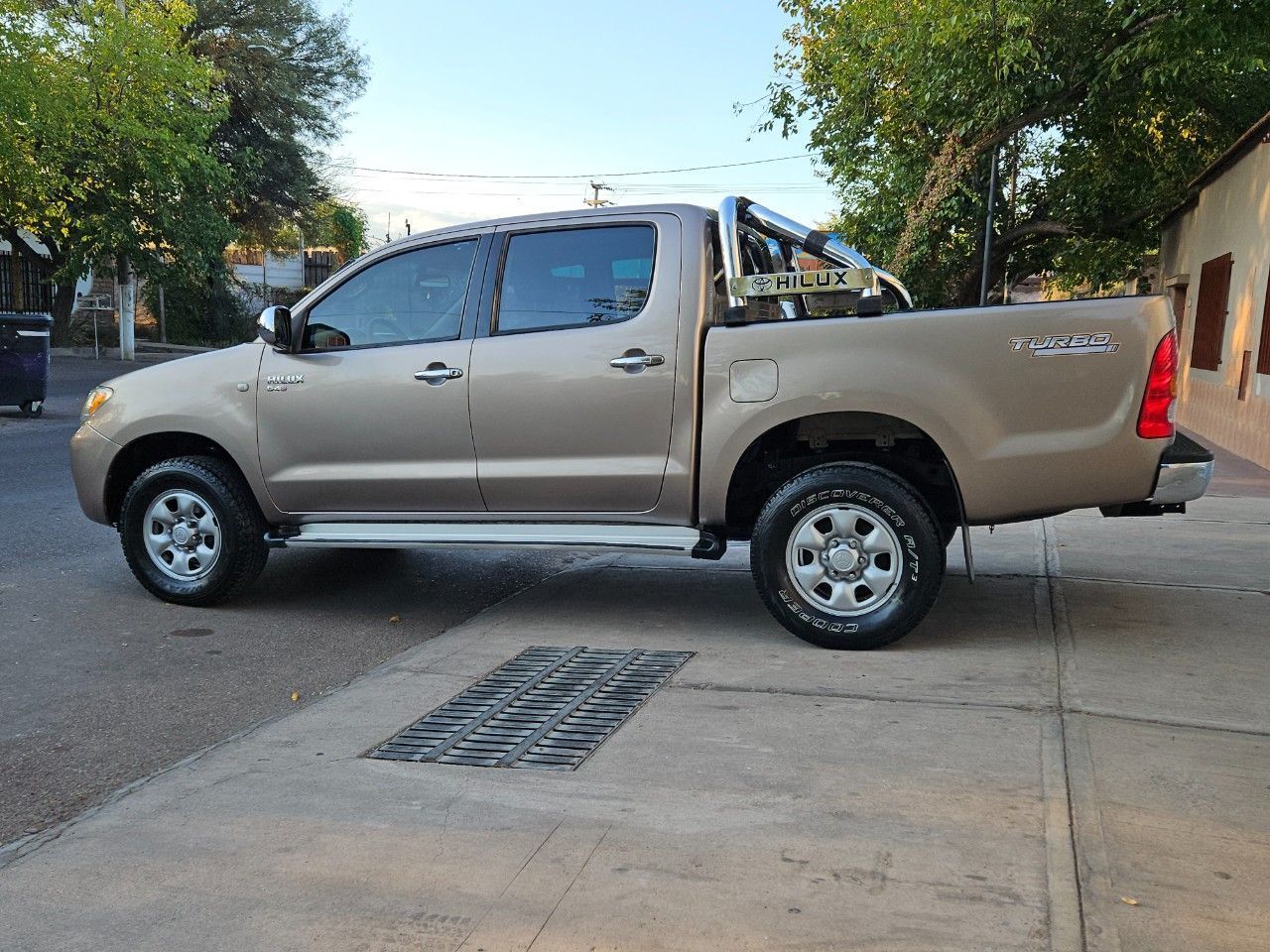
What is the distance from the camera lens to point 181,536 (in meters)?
6.24

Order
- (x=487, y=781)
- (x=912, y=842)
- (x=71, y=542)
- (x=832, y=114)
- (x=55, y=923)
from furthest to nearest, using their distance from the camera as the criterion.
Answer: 1. (x=832, y=114)
2. (x=71, y=542)
3. (x=487, y=781)
4. (x=912, y=842)
5. (x=55, y=923)

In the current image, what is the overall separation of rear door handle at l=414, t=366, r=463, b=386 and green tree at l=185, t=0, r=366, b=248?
3148 cm

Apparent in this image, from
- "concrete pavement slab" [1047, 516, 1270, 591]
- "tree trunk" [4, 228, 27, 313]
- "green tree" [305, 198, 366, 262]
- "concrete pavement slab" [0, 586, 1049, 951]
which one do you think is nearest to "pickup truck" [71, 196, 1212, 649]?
"concrete pavement slab" [0, 586, 1049, 951]

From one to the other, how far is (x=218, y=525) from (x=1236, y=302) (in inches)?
543

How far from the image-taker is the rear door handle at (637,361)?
17.8 feet

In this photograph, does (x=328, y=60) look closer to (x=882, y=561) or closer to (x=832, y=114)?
(x=832, y=114)

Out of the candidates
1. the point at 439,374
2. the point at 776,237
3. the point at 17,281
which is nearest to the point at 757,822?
the point at 439,374

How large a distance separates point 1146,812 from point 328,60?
127 ft

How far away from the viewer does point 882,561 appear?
523 cm

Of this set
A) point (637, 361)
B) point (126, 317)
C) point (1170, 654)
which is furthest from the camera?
point (126, 317)

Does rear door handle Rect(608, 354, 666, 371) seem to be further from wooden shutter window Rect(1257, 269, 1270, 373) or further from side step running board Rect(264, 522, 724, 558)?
wooden shutter window Rect(1257, 269, 1270, 373)

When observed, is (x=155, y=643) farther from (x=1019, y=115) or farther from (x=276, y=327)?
(x=1019, y=115)

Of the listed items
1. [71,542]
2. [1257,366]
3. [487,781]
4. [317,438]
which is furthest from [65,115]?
[487,781]

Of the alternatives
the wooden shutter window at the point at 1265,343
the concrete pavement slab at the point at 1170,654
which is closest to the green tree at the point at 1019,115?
the wooden shutter window at the point at 1265,343
